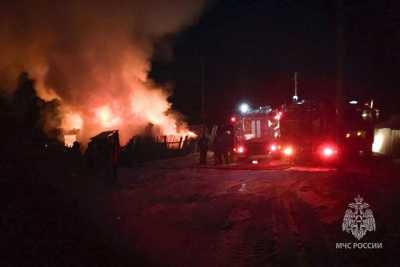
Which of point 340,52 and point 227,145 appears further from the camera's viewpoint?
point 227,145

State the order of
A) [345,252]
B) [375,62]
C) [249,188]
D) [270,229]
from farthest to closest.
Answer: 1. [375,62]
2. [249,188]
3. [270,229]
4. [345,252]

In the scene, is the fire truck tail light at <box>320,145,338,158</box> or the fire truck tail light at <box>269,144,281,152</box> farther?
the fire truck tail light at <box>269,144,281,152</box>

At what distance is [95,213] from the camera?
9039mm

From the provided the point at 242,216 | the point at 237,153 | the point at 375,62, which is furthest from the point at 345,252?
the point at 375,62

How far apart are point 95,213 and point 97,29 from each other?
15.3 meters

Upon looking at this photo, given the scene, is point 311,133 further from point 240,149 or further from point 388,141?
point 388,141

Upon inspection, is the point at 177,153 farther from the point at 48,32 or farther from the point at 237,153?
the point at 48,32

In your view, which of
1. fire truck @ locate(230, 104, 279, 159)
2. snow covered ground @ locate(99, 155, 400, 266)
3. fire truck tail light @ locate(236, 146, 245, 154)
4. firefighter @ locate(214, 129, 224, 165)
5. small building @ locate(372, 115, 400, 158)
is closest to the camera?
snow covered ground @ locate(99, 155, 400, 266)

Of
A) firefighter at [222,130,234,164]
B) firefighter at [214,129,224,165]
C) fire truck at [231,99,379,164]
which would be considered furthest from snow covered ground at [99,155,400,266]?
firefighter at [222,130,234,164]

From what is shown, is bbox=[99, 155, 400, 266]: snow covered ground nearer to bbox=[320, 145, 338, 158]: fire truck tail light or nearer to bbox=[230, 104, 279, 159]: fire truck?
bbox=[320, 145, 338, 158]: fire truck tail light

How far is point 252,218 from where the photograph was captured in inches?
336

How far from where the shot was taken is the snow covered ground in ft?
20.2

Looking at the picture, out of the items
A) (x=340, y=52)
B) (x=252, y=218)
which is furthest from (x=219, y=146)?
(x=252, y=218)

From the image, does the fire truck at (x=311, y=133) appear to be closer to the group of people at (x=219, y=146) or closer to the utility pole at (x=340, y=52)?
the utility pole at (x=340, y=52)
